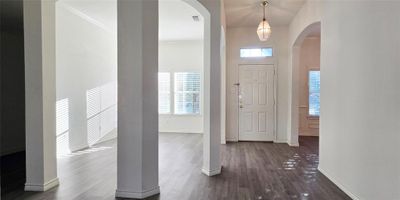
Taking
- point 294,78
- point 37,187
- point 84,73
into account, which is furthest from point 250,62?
point 37,187

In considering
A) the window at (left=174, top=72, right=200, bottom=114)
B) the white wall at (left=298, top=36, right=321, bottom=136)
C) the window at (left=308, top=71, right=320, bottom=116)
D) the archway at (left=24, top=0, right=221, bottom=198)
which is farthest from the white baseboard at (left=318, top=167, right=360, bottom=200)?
the window at (left=174, top=72, right=200, bottom=114)

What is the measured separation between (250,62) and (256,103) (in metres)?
1.12

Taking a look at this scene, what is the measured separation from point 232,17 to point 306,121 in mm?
4150

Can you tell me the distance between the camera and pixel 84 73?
242 inches

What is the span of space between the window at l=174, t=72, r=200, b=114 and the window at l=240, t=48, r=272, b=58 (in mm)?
2132

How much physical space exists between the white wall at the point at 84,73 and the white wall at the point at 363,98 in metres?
4.13

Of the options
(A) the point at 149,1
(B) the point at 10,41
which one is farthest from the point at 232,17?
(B) the point at 10,41

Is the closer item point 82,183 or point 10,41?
point 82,183

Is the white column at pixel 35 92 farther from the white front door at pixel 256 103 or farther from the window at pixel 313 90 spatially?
the window at pixel 313 90

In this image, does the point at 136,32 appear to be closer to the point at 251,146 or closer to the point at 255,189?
the point at 255,189

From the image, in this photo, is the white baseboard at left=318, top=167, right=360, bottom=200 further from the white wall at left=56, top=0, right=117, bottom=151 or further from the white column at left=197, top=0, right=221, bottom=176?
the white wall at left=56, top=0, right=117, bottom=151

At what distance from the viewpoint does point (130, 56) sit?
10.5ft

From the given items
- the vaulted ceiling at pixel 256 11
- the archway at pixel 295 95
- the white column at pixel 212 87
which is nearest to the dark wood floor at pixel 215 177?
the white column at pixel 212 87

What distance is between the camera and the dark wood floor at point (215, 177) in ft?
11.0
